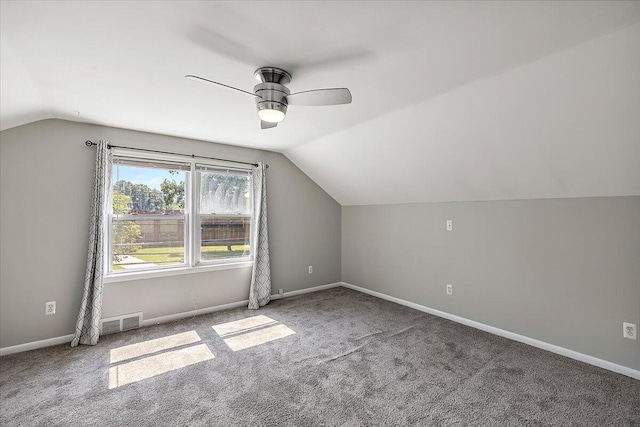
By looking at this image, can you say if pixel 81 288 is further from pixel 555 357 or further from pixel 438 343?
pixel 555 357

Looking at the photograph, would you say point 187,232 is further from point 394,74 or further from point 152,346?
point 394,74

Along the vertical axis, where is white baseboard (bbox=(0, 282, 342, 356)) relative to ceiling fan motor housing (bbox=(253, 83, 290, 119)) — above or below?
below

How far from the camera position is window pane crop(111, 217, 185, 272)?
342 cm

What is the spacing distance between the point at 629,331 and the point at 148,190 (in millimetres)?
4917

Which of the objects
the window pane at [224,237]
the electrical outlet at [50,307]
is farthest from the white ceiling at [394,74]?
the electrical outlet at [50,307]

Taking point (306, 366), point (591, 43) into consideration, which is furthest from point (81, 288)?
point (591, 43)

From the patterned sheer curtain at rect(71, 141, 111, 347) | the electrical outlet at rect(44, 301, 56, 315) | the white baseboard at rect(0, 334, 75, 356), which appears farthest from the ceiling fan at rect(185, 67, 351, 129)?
the white baseboard at rect(0, 334, 75, 356)

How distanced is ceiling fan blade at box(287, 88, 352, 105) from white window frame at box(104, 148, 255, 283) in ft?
7.46

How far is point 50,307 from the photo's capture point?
298 centimetres

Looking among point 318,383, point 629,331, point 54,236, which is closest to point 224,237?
point 54,236

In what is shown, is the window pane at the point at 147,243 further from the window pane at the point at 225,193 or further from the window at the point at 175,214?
the window pane at the point at 225,193

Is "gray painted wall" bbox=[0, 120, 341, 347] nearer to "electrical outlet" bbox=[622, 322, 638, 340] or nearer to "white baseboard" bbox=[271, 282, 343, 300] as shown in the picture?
"white baseboard" bbox=[271, 282, 343, 300]

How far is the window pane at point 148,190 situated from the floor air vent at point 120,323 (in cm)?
118

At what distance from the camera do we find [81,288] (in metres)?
3.13
